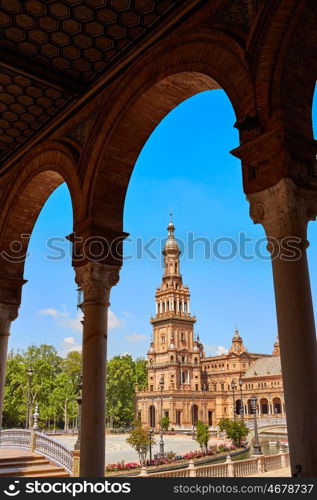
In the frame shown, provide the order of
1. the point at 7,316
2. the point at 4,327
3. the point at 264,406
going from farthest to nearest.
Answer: the point at 264,406
the point at 7,316
the point at 4,327

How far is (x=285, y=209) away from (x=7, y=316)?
19.7 feet

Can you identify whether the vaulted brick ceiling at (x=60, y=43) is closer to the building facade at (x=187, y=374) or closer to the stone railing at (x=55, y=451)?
the stone railing at (x=55, y=451)

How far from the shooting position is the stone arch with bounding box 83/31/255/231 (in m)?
4.71

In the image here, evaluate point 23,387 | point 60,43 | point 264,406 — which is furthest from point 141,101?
point 264,406

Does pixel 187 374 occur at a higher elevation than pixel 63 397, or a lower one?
higher

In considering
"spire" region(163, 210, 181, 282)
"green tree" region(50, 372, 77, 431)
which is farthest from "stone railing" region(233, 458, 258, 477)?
"spire" region(163, 210, 181, 282)

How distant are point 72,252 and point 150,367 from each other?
176ft

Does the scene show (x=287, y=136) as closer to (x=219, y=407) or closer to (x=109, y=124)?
(x=109, y=124)

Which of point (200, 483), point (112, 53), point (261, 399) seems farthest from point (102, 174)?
point (261, 399)

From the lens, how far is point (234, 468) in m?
13.1

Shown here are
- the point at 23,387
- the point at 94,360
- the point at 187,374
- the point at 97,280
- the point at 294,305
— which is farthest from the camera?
the point at 187,374

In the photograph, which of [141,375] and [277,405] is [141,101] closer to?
[277,405]

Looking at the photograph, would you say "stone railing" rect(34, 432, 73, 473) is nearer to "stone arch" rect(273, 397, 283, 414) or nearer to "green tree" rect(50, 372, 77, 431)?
"green tree" rect(50, 372, 77, 431)

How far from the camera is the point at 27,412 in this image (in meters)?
38.7
